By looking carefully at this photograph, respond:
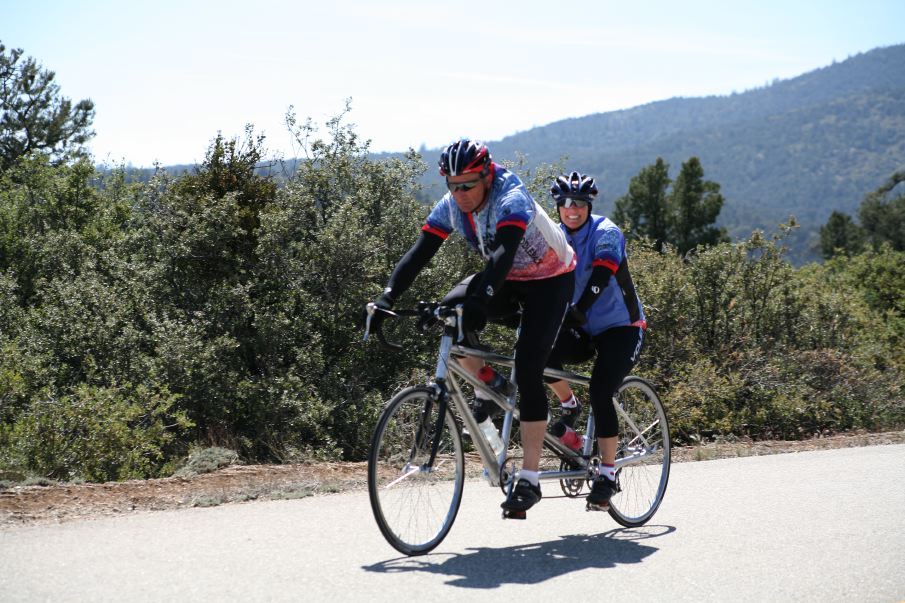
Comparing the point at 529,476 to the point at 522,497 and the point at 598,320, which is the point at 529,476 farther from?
the point at 598,320

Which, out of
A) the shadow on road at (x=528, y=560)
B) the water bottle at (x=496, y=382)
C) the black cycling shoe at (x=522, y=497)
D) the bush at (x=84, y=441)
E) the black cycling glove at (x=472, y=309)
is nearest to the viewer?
Result: the shadow on road at (x=528, y=560)

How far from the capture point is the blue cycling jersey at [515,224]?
5012mm

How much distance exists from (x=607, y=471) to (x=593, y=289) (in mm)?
1162

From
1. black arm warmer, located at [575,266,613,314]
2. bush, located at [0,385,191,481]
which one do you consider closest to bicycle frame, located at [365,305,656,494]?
black arm warmer, located at [575,266,613,314]

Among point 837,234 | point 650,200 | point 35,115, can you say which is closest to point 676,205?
point 650,200

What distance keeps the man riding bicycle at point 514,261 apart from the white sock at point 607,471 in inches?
27.0

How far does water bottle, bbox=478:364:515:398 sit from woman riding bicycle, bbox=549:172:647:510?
0.64 meters

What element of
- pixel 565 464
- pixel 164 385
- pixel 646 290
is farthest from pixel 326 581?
pixel 646 290

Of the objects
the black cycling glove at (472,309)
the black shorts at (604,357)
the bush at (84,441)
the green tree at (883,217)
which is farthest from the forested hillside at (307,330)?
the green tree at (883,217)

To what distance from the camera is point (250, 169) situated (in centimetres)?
1527

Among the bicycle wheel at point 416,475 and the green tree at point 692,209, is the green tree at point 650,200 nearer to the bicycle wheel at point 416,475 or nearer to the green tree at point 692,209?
the green tree at point 692,209

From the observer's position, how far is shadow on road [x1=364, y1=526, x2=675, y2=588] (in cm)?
461

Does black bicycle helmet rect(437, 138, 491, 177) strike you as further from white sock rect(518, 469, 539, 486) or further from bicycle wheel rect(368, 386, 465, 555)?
white sock rect(518, 469, 539, 486)

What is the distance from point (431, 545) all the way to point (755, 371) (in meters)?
8.64
